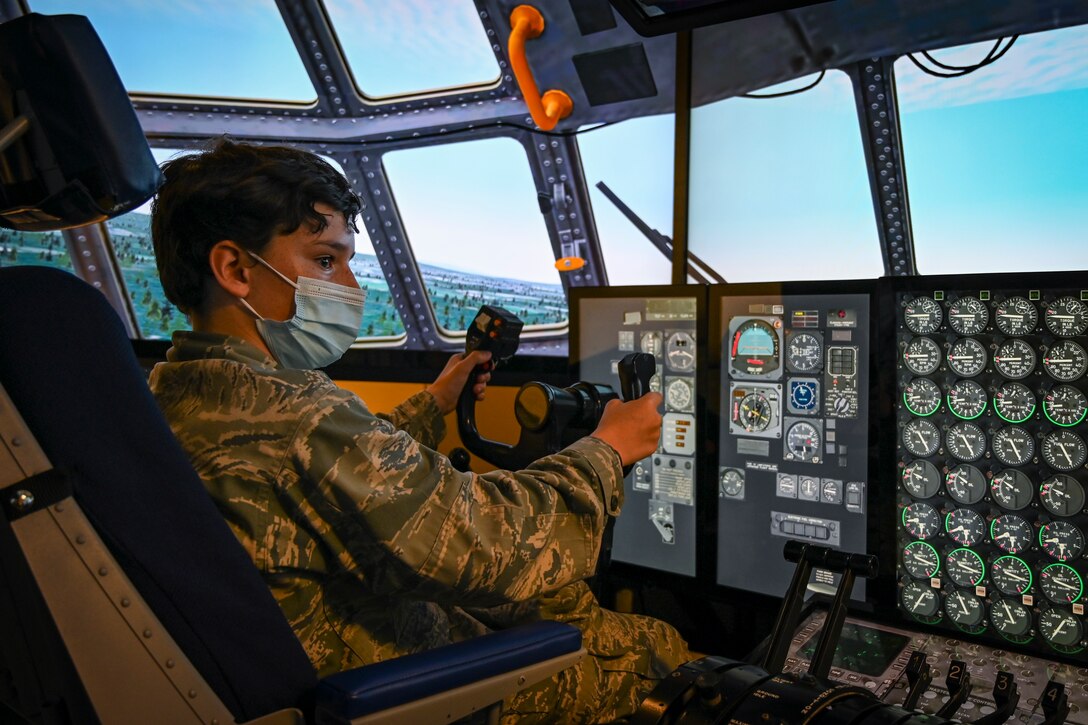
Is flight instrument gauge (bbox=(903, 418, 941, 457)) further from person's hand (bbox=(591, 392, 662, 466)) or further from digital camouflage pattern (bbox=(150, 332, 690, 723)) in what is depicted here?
digital camouflage pattern (bbox=(150, 332, 690, 723))

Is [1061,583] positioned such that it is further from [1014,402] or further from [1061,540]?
[1014,402]

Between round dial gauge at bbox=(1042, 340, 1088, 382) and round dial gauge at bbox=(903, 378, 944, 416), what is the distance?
19cm

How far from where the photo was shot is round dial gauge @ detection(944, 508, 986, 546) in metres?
1.48

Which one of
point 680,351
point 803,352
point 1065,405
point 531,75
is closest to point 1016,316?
point 1065,405

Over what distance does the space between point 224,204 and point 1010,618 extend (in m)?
1.53

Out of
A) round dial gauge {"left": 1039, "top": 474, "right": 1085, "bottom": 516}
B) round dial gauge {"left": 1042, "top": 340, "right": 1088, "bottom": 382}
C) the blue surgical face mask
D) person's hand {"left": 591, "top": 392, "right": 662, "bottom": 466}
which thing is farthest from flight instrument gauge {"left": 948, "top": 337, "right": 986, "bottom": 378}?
the blue surgical face mask

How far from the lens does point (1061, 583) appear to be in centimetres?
141

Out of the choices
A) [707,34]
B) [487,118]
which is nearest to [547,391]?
[707,34]

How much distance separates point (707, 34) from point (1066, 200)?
46.1 inches

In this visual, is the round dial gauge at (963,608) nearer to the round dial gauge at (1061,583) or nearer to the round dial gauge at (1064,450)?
the round dial gauge at (1061,583)

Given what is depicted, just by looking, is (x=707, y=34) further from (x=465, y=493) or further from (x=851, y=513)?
(x=465, y=493)

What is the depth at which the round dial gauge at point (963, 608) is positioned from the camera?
1.49 meters

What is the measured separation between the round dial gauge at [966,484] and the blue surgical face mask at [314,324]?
1.14m

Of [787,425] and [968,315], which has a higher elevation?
[968,315]
